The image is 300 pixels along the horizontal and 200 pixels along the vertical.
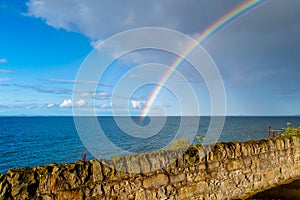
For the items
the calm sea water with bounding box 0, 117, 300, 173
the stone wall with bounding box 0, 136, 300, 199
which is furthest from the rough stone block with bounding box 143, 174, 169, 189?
the calm sea water with bounding box 0, 117, 300, 173

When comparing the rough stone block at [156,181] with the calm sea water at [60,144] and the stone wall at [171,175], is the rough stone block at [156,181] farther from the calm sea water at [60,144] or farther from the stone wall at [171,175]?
the calm sea water at [60,144]

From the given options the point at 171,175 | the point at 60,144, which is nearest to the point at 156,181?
the point at 171,175

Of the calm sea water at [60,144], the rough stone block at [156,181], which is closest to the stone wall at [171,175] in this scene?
the rough stone block at [156,181]

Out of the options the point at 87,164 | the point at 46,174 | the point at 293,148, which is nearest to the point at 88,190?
the point at 87,164

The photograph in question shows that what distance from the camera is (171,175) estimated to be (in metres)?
4.82

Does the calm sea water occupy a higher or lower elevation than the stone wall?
lower

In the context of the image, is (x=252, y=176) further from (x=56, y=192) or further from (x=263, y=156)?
(x=56, y=192)

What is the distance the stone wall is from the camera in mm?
3543

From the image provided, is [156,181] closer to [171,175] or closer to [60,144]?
[171,175]

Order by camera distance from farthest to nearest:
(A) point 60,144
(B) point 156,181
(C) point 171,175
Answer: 1. (A) point 60,144
2. (C) point 171,175
3. (B) point 156,181

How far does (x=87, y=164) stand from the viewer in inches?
157

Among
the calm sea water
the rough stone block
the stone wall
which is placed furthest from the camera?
the calm sea water

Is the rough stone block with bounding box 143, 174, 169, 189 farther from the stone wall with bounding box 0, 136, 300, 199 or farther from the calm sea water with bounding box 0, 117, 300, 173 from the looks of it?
the calm sea water with bounding box 0, 117, 300, 173

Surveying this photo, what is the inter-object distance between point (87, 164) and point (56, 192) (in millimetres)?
619
